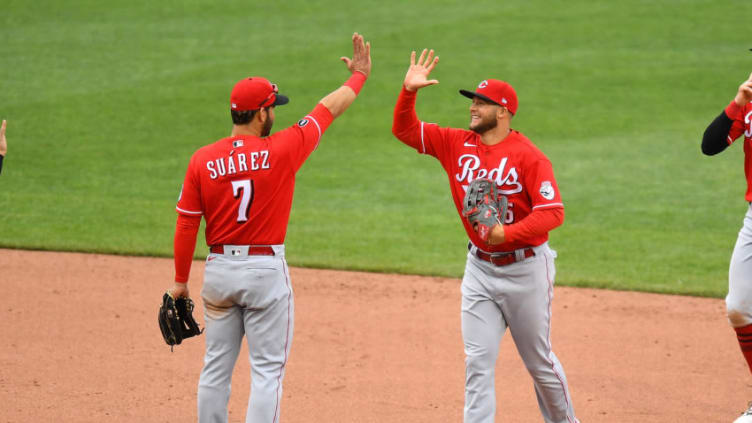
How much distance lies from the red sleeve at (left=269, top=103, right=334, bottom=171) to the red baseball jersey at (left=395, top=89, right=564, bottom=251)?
54 cm

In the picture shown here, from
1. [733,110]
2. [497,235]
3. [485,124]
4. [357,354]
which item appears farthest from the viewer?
[357,354]

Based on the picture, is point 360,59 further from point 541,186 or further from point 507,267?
point 507,267

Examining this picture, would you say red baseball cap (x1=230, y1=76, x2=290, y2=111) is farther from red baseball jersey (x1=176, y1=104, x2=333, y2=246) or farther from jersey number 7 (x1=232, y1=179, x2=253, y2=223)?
jersey number 7 (x1=232, y1=179, x2=253, y2=223)

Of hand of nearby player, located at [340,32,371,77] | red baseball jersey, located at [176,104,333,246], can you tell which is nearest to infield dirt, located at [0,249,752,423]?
red baseball jersey, located at [176,104,333,246]

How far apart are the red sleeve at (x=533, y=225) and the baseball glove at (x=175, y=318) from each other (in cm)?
183

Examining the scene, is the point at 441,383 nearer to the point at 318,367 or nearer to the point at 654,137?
the point at 318,367

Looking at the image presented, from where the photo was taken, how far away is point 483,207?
4.80m

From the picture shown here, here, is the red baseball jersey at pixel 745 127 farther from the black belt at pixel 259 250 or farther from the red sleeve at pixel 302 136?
the black belt at pixel 259 250

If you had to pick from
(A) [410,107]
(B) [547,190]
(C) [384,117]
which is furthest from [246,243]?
(C) [384,117]

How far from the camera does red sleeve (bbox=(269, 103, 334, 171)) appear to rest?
4.89 m

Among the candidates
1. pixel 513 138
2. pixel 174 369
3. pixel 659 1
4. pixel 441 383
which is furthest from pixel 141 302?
pixel 659 1

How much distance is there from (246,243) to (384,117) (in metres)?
11.4

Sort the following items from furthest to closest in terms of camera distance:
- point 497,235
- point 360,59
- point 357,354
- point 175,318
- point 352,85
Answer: point 357,354, point 360,59, point 352,85, point 175,318, point 497,235

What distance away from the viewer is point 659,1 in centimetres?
2286
